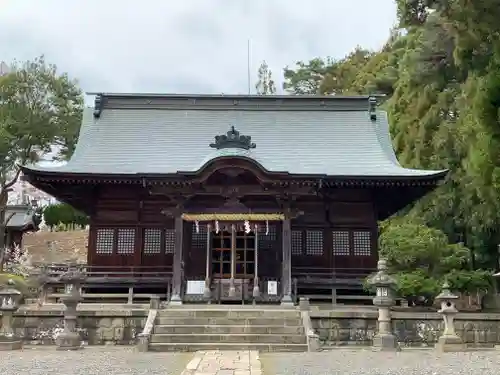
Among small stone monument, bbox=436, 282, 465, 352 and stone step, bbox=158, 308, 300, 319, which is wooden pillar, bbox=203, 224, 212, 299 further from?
small stone monument, bbox=436, 282, 465, 352

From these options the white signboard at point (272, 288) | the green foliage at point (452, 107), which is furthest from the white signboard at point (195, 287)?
the green foliage at point (452, 107)

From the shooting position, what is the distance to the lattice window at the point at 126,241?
17.2 meters

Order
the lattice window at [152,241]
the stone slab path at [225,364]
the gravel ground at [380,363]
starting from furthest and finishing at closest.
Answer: the lattice window at [152,241] < the gravel ground at [380,363] < the stone slab path at [225,364]

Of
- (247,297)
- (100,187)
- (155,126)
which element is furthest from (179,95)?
(247,297)

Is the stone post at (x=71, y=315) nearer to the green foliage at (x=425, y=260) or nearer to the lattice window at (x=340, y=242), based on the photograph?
the lattice window at (x=340, y=242)

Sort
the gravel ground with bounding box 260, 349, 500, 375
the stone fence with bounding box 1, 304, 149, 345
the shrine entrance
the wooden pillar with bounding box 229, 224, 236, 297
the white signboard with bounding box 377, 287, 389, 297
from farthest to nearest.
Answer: the shrine entrance, the wooden pillar with bounding box 229, 224, 236, 297, the stone fence with bounding box 1, 304, 149, 345, the white signboard with bounding box 377, 287, 389, 297, the gravel ground with bounding box 260, 349, 500, 375

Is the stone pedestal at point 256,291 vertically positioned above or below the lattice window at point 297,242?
below

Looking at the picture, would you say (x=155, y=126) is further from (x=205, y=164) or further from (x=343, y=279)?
(x=343, y=279)

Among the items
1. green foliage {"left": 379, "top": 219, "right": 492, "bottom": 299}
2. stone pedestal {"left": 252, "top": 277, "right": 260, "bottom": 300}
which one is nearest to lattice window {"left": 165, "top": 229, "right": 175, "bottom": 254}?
stone pedestal {"left": 252, "top": 277, "right": 260, "bottom": 300}

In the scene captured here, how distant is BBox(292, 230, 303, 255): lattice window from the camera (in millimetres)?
17116

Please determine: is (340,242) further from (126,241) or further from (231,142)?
(126,241)

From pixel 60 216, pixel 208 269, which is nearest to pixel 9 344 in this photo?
pixel 208 269

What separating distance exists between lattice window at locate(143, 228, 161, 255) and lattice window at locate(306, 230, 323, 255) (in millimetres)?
4797

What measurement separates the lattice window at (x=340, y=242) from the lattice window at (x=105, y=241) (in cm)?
715
